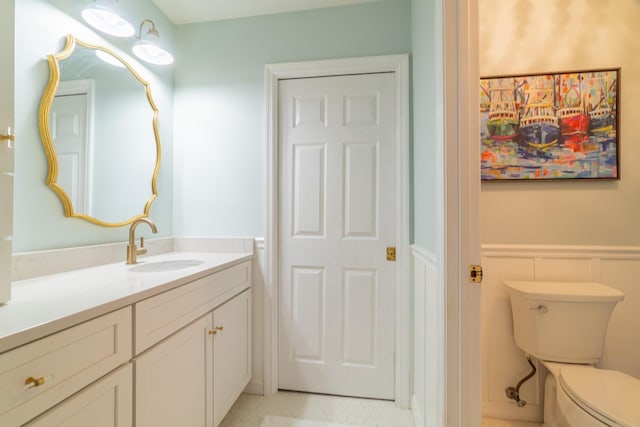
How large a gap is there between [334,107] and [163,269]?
1394 mm

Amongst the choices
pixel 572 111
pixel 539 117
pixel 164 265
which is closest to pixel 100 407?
pixel 164 265

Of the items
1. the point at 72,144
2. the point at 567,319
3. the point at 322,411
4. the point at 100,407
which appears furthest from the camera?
the point at 322,411

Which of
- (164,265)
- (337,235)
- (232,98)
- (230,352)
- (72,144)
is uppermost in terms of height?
(232,98)

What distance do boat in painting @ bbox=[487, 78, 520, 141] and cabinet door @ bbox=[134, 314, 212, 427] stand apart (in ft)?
5.94

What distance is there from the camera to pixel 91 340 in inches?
28.9

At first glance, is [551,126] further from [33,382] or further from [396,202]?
[33,382]

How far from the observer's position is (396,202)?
1.65 m

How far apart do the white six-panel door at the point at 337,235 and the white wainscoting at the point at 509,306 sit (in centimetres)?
55

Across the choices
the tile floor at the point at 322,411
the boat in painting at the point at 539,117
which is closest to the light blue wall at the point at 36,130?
the tile floor at the point at 322,411

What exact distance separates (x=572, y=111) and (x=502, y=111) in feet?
1.14

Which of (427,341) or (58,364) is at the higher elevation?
(58,364)

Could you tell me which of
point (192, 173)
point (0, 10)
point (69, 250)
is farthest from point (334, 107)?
point (69, 250)

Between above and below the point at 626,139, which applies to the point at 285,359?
below

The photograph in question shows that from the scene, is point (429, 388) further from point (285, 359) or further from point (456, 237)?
point (285, 359)
